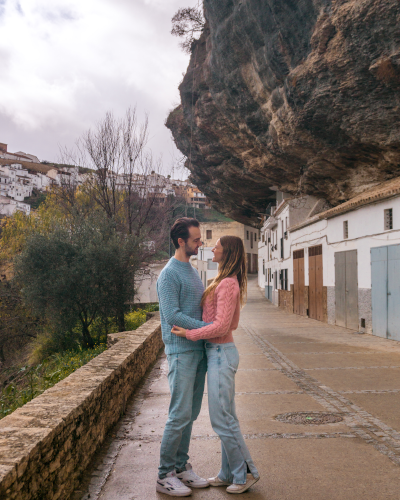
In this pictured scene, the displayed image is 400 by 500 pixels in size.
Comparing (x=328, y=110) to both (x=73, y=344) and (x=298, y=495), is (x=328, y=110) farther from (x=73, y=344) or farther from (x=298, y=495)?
(x=298, y=495)

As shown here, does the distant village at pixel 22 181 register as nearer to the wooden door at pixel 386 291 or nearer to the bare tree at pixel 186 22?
the bare tree at pixel 186 22

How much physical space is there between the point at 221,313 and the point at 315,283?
16479 millimetres

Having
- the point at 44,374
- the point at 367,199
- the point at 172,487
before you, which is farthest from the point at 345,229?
the point at 172,487

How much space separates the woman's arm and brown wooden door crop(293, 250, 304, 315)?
1853cm

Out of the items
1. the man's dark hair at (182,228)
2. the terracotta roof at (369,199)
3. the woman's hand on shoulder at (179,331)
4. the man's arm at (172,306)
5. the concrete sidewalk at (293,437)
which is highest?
the terracotta roof at (369,199)

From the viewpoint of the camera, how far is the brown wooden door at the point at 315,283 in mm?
18391

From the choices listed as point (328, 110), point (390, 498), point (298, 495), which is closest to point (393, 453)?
point (390, 498)

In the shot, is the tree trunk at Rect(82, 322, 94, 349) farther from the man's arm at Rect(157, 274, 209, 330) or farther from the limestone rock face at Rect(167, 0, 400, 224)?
Result: the man's arm at Rect(157, 274, 209, 330)

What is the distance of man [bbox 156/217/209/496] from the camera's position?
331 centimetres

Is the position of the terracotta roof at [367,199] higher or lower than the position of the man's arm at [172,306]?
higher

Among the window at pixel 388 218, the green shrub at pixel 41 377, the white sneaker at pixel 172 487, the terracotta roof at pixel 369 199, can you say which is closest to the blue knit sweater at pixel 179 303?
the white sneaker at pixel 172 487

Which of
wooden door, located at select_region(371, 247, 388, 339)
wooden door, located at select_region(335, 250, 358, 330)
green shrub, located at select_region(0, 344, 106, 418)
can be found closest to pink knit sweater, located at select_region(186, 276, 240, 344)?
green shrub, located at select_region(0, 344, 106, 418)

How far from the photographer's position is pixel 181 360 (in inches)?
133

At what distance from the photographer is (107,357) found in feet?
20.0
